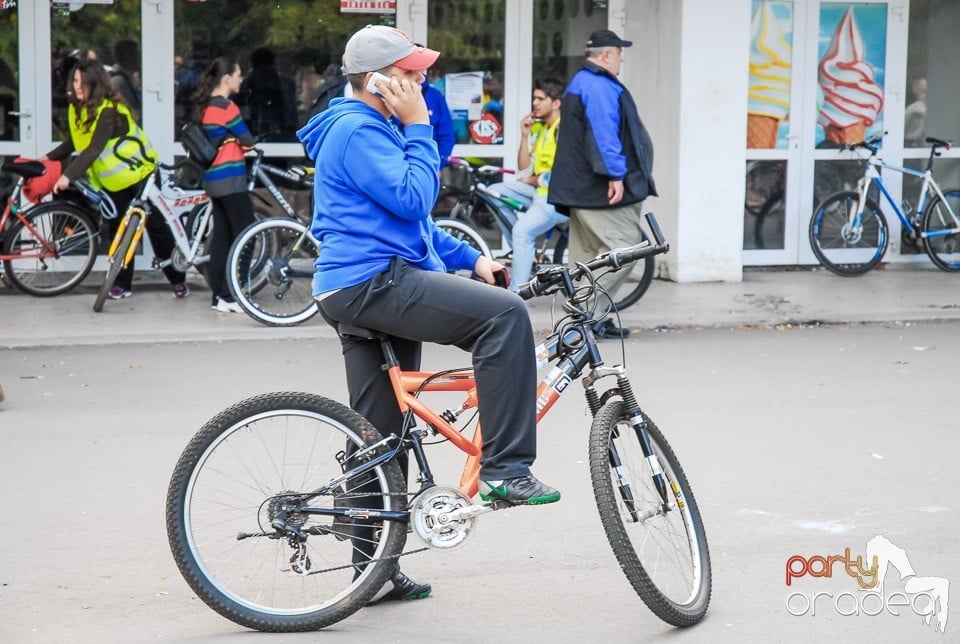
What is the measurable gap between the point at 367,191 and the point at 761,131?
31.0 feet

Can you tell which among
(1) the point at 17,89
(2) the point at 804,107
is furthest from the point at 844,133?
(1) the point at 17,89

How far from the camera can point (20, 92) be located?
484 inches

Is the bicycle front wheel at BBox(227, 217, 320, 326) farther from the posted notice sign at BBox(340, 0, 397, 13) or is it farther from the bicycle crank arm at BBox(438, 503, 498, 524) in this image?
the bicycle crank arm at BBox(438, 503, 498, 524)

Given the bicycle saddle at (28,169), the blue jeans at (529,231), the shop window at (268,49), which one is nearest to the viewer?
the blue jeans at (529,231)

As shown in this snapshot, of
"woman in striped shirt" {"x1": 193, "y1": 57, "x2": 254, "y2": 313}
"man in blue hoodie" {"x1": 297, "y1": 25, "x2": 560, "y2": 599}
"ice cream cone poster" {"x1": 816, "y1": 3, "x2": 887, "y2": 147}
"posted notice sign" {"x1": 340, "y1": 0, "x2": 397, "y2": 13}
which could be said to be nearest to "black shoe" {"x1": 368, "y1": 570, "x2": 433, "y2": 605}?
"man in blue hoodie" {"x1": 297, "y1": 25, "x2": 560, "y2": 599}

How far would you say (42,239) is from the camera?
37.0 feet

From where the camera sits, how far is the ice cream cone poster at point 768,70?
43.4ft

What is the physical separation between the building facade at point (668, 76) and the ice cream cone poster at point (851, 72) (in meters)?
0.01

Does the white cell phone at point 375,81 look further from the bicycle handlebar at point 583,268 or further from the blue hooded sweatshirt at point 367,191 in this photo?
the bicycle handlebar at point 583,268

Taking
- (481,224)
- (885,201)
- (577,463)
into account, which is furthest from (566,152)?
(885,201)

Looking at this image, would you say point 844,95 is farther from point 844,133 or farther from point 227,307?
point 227,307

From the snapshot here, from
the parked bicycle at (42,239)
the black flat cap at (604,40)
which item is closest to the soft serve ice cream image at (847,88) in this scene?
the black flat cap at (604,40)

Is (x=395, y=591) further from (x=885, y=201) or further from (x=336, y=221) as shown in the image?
(x=885, y=201)

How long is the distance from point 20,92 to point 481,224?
3877 mm
